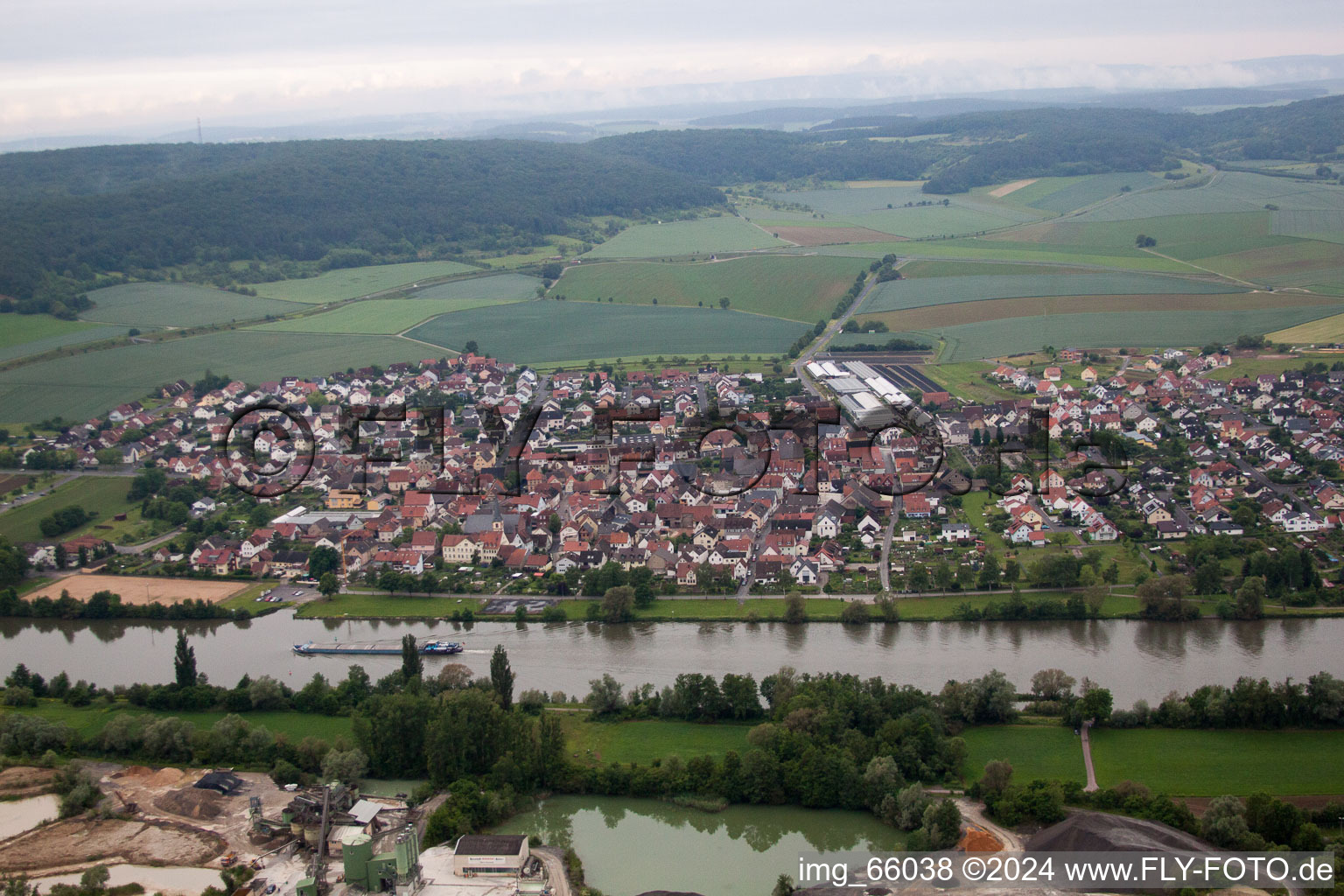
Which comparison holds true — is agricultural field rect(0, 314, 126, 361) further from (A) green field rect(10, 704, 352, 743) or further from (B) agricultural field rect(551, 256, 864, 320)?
(A) green field rect(10, 704, 352, 743)

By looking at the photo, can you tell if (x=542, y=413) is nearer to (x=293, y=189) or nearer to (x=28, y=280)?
(x=28, y=280)

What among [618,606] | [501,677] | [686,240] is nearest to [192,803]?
[501,677]

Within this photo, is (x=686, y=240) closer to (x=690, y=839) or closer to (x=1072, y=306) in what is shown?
(x=1072, y=306)

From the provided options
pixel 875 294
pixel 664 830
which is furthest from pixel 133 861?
pixel 875 294

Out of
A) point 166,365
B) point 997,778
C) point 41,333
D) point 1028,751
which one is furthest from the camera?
point 41,333

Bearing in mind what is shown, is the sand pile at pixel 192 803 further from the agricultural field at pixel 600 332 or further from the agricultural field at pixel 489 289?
the agricultural field at pixel 489 289

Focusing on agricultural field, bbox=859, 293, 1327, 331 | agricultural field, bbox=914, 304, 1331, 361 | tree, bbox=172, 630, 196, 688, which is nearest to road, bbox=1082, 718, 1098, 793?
tree, bbox=172, 630, 196, 688
